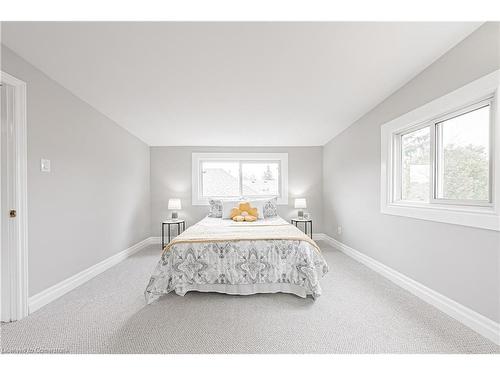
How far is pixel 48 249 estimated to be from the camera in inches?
85.2

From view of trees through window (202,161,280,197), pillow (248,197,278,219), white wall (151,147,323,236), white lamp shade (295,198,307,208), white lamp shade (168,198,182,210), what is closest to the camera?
pillow (248,197,278,219)

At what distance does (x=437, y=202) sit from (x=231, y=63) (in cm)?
230

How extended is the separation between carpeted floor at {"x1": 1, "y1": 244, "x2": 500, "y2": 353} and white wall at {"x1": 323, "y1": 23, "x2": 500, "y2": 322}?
0.28 meters

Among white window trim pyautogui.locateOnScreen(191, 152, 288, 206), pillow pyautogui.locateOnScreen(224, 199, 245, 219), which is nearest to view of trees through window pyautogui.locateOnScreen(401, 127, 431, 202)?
white window trim pyautogui.locateOnScreen(191, 152, 288, 206)

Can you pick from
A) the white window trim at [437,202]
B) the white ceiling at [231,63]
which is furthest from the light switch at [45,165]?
the white window trim at [437,202]

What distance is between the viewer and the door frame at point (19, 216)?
185 centimetres

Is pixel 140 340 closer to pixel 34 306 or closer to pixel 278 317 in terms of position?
pixel 278 317

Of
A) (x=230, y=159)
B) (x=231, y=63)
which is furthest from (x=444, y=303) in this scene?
(x=230, y=159)

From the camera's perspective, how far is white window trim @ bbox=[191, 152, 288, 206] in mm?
4605

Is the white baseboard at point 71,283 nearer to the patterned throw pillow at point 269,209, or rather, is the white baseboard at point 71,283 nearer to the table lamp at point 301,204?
the patterned throw pillow at point 269,209

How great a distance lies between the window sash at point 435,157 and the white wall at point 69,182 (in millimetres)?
3579

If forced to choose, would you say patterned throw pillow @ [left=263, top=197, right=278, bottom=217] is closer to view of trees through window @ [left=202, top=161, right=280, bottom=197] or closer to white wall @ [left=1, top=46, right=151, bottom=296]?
view of trees through window @ [left=202, top=161, right=280, bottom=197]

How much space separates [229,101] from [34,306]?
8.95 ft
